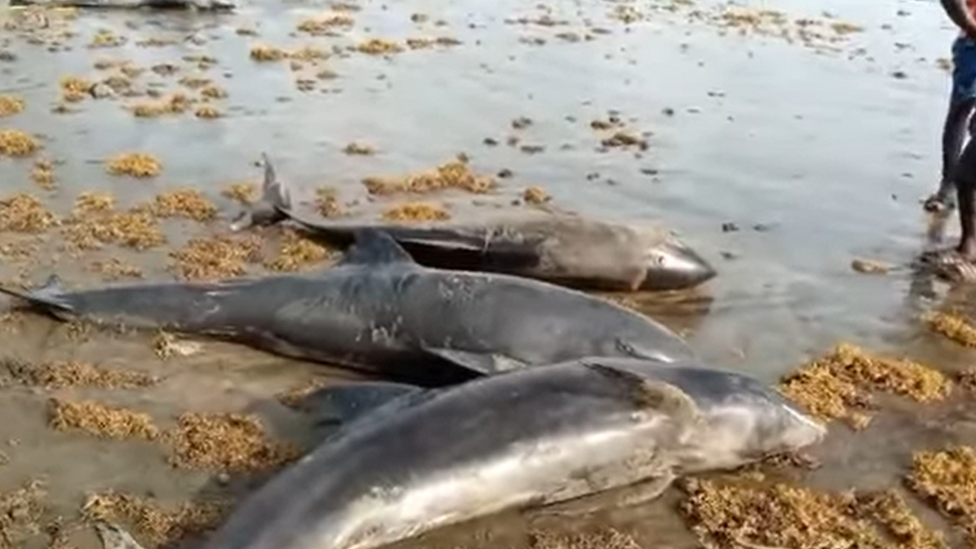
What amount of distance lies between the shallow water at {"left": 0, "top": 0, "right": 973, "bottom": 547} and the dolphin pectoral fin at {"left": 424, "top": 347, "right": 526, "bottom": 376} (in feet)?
2.80

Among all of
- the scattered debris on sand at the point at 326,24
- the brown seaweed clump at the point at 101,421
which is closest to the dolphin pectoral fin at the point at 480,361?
the brown seaweed clump at the point at 101,421

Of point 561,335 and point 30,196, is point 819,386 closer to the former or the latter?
point 561,335

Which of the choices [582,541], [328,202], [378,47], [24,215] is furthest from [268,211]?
[378,47]

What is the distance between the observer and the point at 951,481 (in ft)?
19.1

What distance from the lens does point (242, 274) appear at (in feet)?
25.5

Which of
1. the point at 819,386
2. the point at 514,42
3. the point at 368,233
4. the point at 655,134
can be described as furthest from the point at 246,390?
the point at 514,42

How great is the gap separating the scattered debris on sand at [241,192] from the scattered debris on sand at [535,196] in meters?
2.27

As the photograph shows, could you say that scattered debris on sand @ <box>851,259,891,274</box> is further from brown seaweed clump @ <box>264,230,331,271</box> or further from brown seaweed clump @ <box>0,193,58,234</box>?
brown seaweed clump @ <box>0,193,58,234</box>

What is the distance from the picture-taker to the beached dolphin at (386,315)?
21.2 feet

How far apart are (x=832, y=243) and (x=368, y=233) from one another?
4.05 meters

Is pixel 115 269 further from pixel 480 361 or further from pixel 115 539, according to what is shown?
→ pixel 115 539

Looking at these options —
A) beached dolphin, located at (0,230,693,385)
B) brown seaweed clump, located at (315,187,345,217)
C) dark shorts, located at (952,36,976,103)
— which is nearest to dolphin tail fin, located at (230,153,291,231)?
brown seaweed clump, located at (315,187,345,217)

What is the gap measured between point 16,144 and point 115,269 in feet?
10.8

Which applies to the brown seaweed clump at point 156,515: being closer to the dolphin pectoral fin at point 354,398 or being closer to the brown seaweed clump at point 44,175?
the dolphin pectoral fin at point 354,398
